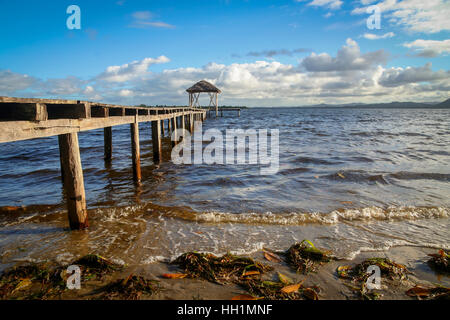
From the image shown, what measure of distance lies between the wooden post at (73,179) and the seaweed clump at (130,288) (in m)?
2.41

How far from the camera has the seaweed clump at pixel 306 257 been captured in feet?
12.4

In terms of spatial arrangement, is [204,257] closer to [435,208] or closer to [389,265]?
[389,265]

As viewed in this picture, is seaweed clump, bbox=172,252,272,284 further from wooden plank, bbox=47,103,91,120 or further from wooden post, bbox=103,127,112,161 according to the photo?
wooden post, bbox=103,127,112,161

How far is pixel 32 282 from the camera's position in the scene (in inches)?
130

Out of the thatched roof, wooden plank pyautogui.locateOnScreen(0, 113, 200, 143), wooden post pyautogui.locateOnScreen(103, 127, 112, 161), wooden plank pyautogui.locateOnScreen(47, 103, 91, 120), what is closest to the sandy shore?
wooden plank pyautogui.locateOnScreen(0, 113, 200, 143)

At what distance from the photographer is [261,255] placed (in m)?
4.21

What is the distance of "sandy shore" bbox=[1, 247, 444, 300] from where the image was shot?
10.2 ft

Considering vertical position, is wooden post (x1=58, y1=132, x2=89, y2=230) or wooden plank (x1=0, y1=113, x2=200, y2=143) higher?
wooden plank (x1=0, y1=113, x2=200, y2=143)

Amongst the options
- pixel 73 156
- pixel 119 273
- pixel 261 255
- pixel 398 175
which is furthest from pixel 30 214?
pixel 398 175

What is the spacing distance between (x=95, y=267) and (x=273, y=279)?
252 centimetres

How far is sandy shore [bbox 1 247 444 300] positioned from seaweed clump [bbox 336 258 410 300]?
9 centimetres

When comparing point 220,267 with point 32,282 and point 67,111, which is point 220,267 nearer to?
point 32,282

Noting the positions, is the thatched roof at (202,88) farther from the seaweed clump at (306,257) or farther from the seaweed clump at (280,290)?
the seaweed clump at (280,290)

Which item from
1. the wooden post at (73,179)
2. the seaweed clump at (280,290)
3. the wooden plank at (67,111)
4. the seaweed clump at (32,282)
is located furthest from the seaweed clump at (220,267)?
the wooden plank at (67,111)
